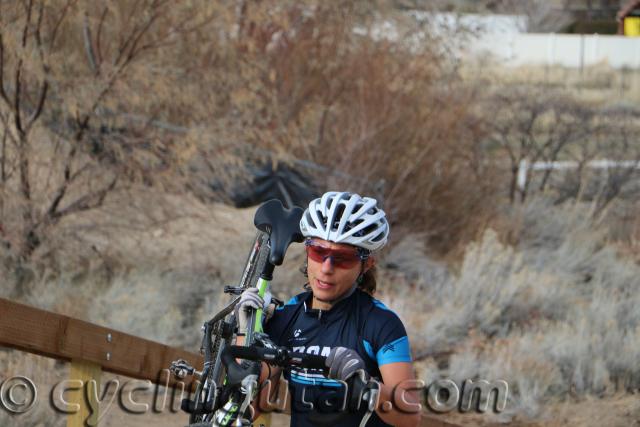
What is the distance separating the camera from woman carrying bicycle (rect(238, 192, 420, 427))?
4000 mm

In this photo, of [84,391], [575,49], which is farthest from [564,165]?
[575,49]

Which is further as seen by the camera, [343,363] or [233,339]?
[233,339]

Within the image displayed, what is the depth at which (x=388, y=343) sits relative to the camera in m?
4.02

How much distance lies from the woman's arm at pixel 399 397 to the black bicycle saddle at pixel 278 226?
0.75 m

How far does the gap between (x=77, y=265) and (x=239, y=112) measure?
2.83 meters

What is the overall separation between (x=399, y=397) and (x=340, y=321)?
385 mm

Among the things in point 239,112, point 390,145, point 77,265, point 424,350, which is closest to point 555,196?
point 390,145

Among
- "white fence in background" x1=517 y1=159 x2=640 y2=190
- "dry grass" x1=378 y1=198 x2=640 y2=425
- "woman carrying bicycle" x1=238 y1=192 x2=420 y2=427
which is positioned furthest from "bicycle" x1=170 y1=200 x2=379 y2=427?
"white fence in background" x1=517 y1=159 x2=640 y2=190

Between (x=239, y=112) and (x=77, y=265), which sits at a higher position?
(x=239, y=112)

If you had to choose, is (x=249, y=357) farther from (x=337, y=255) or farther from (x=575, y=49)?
(x=575, y=49)

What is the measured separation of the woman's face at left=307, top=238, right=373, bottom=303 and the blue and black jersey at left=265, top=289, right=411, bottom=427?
0.19 ft

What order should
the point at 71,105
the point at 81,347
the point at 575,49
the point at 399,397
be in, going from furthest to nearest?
the point at 575,49 → the point at 71,105 → the point at 81,347 → the point at 399,397

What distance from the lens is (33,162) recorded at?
10.9 metres

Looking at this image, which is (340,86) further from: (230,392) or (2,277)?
(230,392)
